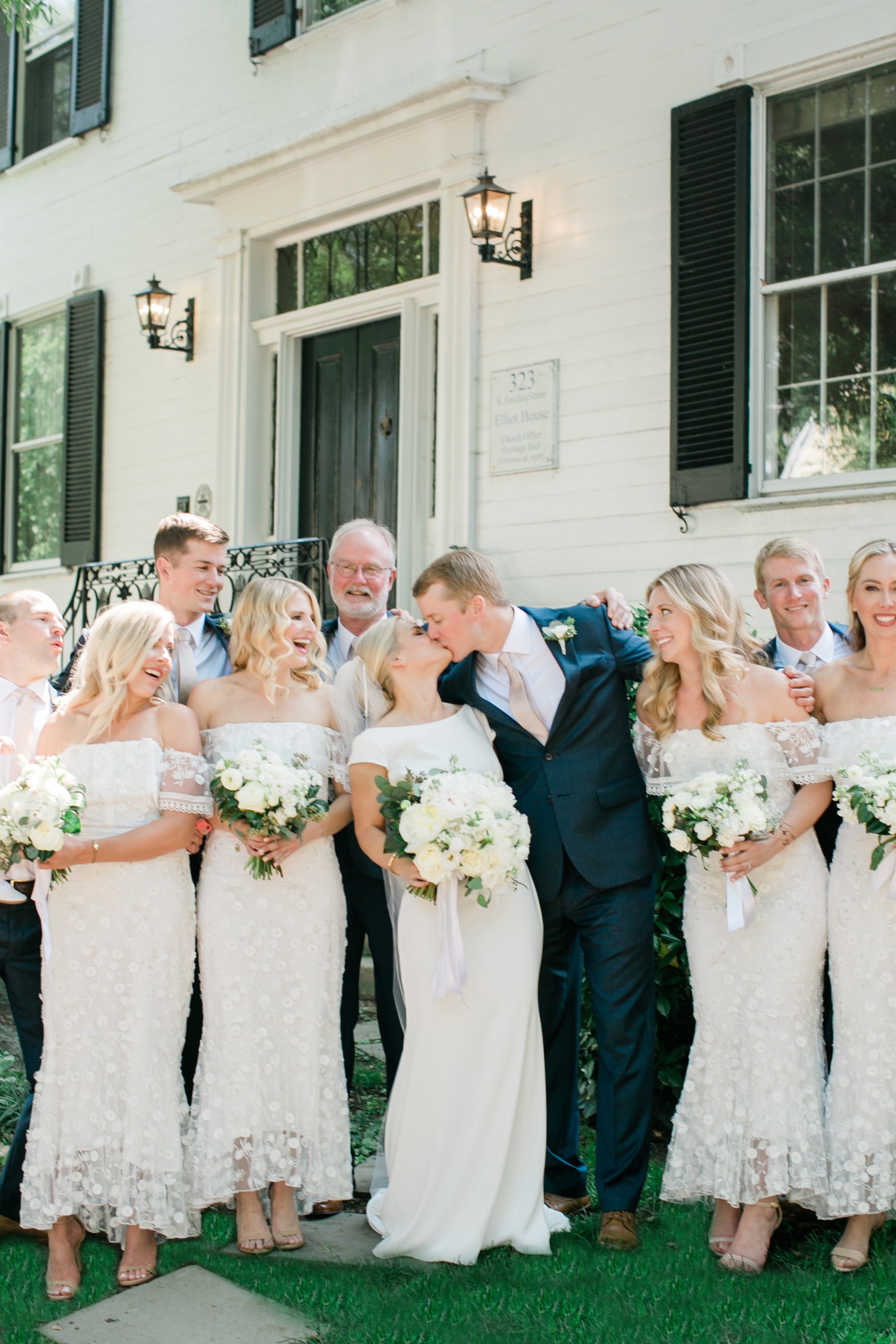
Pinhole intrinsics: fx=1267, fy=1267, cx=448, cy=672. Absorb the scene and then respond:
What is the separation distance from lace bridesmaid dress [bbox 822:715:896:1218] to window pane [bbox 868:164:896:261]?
397cm

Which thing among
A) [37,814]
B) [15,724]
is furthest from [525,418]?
[37,814]

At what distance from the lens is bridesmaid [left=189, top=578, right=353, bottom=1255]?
4211 millimetres

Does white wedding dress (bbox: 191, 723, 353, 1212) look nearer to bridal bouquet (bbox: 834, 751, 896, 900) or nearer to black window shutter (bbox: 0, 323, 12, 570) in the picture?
bridal bouquet (bbox: 834, 751, 896, 900)

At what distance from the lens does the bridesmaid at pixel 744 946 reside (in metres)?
4.01

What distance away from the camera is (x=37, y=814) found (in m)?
3.83

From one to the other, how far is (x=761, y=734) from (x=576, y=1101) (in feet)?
5.11

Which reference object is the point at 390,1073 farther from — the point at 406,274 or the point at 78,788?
the point at 406,274

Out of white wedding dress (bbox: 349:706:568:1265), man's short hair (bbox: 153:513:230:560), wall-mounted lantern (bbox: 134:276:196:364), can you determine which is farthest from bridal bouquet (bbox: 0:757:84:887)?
wall-mounted lantern (bbox: 134:276:196:364)

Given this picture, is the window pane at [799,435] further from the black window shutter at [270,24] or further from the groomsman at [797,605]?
the black window shutter at [270,24]

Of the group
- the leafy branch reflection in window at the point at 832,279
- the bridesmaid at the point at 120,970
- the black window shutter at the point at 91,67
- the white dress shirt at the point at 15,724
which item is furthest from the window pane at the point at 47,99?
the bridesmaid at the point at 120,970

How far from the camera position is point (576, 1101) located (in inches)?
183

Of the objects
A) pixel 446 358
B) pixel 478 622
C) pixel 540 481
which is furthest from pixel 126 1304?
pixel 446 358

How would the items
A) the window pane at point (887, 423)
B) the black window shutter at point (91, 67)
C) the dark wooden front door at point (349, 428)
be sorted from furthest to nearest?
the black window shutter at point (91, 67), the dark wooden front door at point (349, 428), the window pane at point (887, 423)

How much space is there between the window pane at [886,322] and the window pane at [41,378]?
8023 mm
